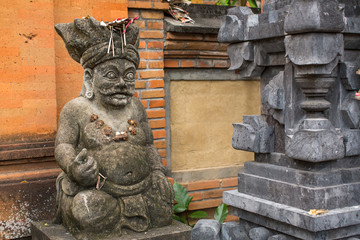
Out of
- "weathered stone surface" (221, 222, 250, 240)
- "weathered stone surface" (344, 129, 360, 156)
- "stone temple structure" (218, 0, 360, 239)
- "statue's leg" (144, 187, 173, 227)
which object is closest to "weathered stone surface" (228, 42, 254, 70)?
"stone temple structure" (218, 0, 360, 239)

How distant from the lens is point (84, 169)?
336cm

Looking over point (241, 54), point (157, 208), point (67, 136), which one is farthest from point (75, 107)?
point (241, 54)

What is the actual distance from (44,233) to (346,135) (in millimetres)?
2309

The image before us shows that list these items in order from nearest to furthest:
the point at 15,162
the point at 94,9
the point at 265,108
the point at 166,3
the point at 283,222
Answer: the point at 283,222 → the point at 265,108 → the point at 15,162 → the point at 94,9 → the point at 166,3

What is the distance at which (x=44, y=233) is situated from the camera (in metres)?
3.69

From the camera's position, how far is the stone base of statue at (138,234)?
3510 millimetres

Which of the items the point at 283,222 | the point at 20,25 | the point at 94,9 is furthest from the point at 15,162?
the point at 283,222

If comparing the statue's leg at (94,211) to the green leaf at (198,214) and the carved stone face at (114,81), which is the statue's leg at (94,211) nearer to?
the carved stone face at (114,81)

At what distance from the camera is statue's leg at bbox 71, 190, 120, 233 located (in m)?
3.37

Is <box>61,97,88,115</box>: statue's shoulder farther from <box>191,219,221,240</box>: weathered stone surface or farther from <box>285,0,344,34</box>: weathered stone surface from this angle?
<box>285,0,344,34</box>: weathered stone surface

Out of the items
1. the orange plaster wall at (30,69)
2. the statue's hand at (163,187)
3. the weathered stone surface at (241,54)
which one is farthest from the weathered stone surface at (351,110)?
the orange plaster wall at (30,69)

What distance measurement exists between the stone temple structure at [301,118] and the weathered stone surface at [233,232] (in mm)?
119

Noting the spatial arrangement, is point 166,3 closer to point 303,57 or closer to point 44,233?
point 303,57

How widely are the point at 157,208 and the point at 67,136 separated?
839 millimetres
